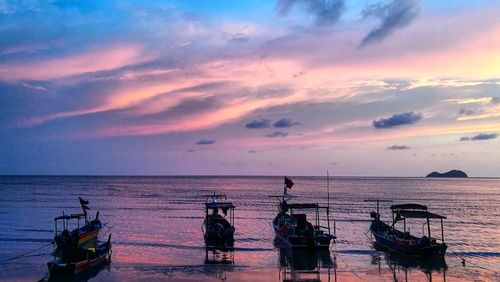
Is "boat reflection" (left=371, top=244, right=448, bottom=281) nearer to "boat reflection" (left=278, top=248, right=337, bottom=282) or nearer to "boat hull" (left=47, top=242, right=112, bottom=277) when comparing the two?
"boat reflection" (left=278, top=248, right=337, bottom=282)

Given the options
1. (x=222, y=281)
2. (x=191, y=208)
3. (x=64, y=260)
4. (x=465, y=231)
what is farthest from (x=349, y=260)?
(x=191, y=208)

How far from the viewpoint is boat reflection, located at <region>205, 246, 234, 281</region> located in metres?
26.2

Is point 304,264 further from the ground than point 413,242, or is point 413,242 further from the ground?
point 413,242

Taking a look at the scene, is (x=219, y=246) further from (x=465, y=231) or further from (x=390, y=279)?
(x=465, y=231)

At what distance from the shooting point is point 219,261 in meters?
29.7

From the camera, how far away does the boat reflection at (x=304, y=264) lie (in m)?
25.7

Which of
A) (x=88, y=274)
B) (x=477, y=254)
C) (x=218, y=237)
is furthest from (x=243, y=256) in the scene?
(x=477, y=254)

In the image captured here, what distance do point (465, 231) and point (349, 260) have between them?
22.1 metres

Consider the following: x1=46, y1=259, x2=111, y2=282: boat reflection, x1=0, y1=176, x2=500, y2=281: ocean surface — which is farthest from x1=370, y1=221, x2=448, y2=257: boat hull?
x1=46, y1=259, x2=111, y2=282: boat reflection

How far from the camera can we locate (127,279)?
965 inches

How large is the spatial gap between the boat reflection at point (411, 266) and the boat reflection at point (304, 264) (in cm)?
344

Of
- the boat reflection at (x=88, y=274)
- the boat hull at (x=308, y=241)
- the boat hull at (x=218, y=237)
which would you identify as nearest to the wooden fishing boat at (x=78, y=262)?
the boat reflection at (x=88, y=274)

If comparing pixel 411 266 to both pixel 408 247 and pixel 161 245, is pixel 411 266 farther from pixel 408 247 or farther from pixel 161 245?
pixel 161 245

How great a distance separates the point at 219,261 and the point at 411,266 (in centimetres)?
1270
